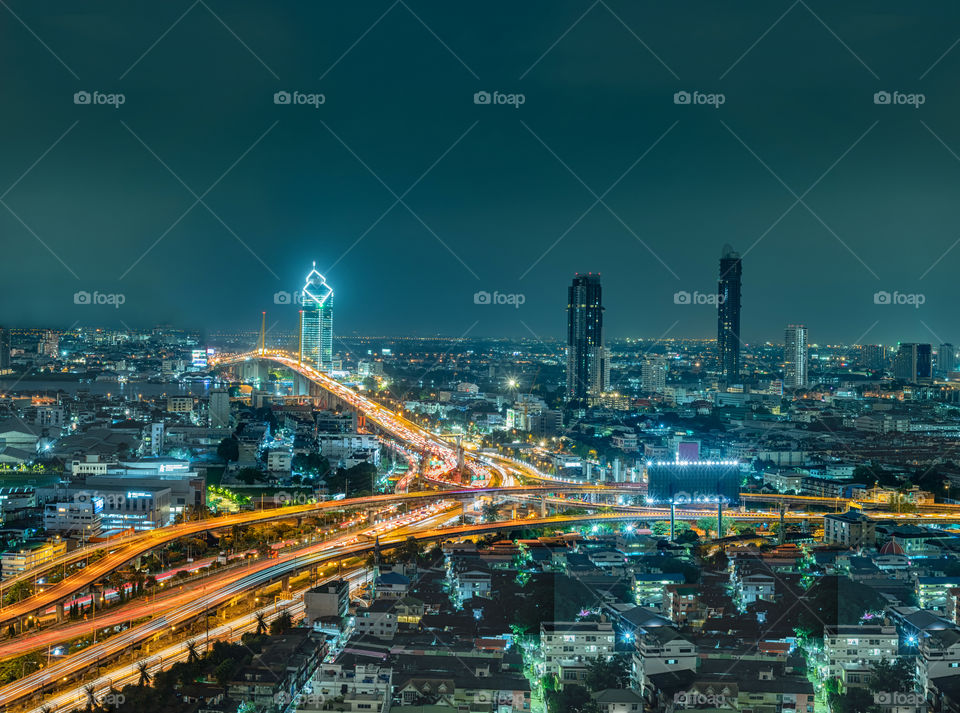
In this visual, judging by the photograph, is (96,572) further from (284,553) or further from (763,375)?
(763,375)

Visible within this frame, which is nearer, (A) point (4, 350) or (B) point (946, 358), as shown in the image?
(A) point (4, 350)

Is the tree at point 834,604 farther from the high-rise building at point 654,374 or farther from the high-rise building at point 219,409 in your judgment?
the high-rise building at point 654,374

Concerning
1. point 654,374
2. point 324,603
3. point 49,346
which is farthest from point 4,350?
point 324,603

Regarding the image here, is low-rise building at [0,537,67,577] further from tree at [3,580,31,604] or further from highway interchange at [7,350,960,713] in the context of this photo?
tree at [3,580,31,604]

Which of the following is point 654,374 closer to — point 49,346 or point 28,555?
point 49,346

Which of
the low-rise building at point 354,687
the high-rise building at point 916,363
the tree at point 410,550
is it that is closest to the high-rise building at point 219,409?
the tree at point 410,550

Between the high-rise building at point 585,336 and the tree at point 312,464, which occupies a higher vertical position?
the high-rise building at point 585,336

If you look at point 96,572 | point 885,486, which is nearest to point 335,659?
point 96,572
